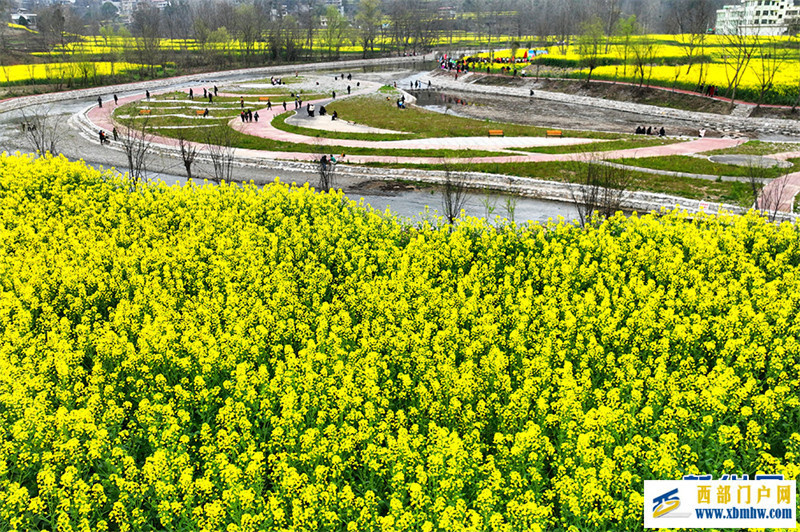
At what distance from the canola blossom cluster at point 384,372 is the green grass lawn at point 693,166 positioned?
15.4 meters

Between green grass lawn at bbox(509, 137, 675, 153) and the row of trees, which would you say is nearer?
green grass lawn at bbox(509, 137, 675, 153)

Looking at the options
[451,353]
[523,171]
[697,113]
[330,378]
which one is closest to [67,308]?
[330,378]

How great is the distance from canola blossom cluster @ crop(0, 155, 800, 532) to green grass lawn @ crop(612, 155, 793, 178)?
1538 centimetres

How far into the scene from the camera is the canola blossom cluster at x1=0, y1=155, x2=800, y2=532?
26.2 ft

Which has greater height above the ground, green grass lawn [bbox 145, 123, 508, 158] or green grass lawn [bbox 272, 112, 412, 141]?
green grass lawn [bbox 272, 112, 412, 141]

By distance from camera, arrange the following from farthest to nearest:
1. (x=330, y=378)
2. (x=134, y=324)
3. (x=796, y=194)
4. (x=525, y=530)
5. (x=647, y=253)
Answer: (x=796, y=194) → (x=647, y=253) → (x=134, y=324) → (x=330, y=378) → (x=525, y=530)

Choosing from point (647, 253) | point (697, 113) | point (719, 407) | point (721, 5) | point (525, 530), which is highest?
point (721, 5)

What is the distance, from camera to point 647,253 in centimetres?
1487

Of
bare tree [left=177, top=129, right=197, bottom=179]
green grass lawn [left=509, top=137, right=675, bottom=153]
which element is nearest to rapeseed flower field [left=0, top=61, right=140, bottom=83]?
bare tree [left=177, top=129, right=197, bottom=179]

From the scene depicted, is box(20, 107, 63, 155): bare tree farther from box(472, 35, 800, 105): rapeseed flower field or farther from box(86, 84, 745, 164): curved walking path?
box(472, 35, 800, 105): rapeseed flower field

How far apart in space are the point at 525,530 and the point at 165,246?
40.2 feet

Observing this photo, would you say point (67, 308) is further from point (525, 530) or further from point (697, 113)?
point (697, 113)

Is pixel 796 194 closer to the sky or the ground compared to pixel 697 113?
closer to the ground

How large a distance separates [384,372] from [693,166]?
Answer: 89.8ft
